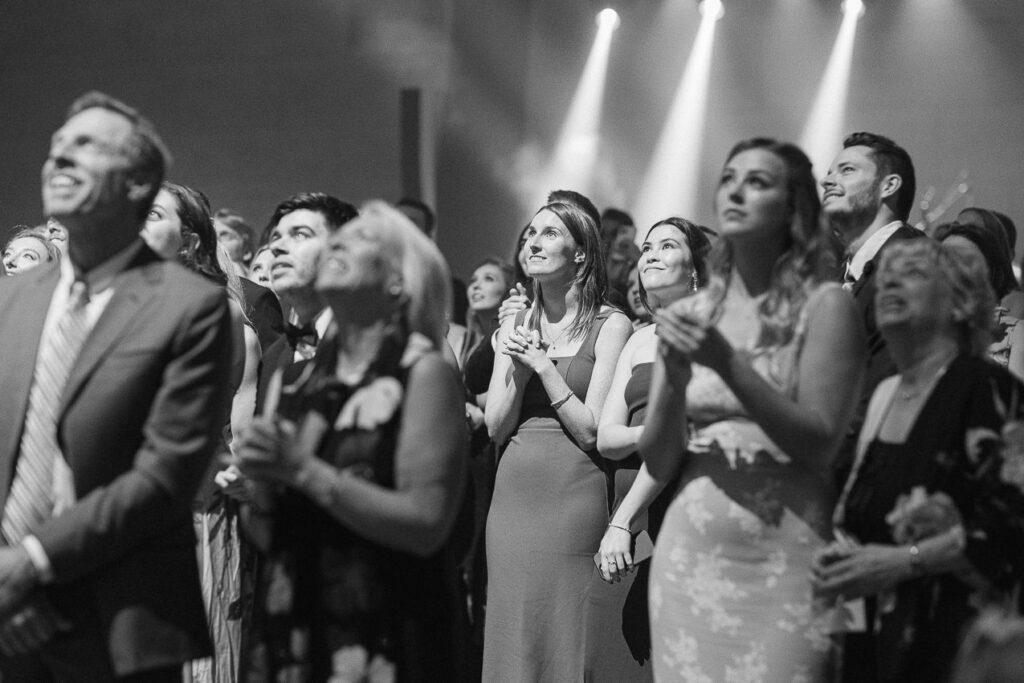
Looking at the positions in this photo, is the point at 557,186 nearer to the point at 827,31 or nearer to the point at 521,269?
the point at 827,31

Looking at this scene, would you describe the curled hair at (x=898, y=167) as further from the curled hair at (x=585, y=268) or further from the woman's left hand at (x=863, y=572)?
the woman's left hand at (x=863, y=572)

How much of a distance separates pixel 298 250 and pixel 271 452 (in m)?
1.67

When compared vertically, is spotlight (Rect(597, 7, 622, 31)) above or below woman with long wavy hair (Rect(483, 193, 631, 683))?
above

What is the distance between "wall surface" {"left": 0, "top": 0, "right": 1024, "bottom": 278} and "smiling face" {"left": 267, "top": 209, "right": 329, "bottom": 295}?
4.16 meters

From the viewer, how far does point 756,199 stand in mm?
2705

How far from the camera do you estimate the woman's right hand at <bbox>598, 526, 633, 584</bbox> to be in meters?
3.93

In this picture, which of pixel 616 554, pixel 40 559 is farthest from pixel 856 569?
pixel 40 559

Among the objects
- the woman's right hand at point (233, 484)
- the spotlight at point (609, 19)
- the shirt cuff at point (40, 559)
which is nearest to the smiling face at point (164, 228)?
the woman's right hand at point (233, 484)

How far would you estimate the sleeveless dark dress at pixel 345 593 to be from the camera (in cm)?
243

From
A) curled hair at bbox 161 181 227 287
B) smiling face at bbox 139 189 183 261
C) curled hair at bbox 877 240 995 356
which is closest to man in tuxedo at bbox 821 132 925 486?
curled hair at bbox 877 240 995 356

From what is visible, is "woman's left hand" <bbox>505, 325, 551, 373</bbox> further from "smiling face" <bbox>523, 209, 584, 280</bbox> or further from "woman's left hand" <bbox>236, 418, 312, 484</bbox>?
"woman's left hand" <bbox>236, 418, 312, 484</bbox>

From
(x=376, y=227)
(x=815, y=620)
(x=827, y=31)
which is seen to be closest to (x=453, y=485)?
(x=376, y=227)

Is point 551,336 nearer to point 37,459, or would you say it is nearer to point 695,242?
point 695,242

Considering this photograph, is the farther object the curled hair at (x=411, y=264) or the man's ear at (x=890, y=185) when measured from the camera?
the man's ear at (x=890, y=185)
